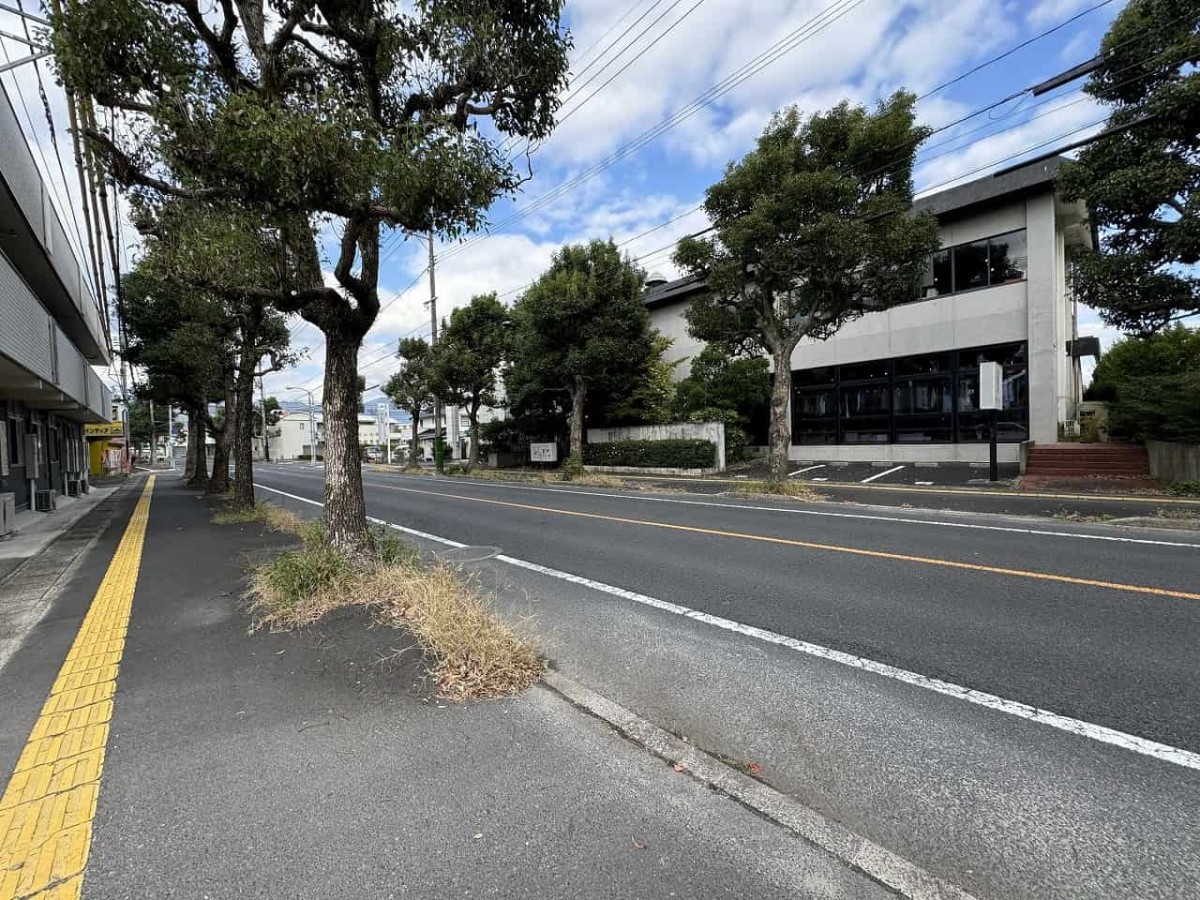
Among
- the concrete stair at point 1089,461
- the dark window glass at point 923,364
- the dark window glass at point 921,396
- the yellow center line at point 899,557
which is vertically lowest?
the yellow center line at point 899,557

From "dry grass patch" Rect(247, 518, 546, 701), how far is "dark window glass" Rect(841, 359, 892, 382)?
19.9 metres

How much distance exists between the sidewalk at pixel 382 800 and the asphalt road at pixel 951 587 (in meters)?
2.21

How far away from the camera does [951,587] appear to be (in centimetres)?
565

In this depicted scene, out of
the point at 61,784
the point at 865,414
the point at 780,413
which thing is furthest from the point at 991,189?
the point at 61,784

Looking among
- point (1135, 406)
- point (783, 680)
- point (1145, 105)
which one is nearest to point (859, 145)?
point (1145, 105)

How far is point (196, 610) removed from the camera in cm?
546

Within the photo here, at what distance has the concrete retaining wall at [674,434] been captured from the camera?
21.9 meters

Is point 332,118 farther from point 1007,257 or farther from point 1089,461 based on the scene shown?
point 1007,257

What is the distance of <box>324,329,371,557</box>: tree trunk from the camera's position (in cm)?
592

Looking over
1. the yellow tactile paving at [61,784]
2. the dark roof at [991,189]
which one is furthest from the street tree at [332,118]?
the dark roof at [991,189]

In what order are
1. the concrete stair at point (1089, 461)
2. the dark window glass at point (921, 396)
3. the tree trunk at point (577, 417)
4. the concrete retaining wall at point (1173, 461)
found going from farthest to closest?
the tree trunk at point (577, 417) → the dark window glass at point (921, 396) → the concrete stair at point (1089, 461) → the concrete retaining wall at point (1173, 461)

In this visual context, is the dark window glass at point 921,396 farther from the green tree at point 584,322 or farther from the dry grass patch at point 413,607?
the dry grass patch at point 413,607

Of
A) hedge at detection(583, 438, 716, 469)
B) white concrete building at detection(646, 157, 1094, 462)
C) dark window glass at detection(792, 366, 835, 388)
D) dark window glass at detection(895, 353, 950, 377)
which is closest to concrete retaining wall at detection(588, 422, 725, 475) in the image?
hedge at detection(583, 438, 716, 469)

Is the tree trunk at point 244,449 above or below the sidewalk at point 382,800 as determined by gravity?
above
